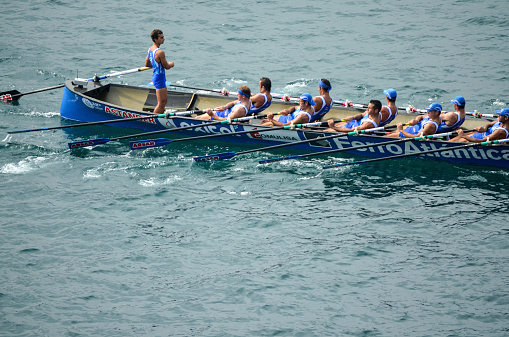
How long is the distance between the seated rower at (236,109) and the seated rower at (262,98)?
271 millimetres

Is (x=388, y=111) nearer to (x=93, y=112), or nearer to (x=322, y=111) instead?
(x=322, y=111)

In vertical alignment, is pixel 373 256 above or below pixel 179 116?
below

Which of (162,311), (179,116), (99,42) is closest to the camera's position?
(162,311)

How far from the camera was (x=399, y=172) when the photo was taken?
19.9m

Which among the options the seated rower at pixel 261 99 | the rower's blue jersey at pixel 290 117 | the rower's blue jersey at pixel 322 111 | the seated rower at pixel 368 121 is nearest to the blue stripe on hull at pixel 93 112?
the seated rower at pixel 261 99

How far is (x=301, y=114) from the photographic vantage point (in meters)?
21.0

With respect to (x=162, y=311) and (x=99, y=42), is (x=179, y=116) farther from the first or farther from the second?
(x=99, y=42)

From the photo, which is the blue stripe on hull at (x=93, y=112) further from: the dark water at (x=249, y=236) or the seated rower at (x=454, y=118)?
the seated rower at (x=454, y=118)

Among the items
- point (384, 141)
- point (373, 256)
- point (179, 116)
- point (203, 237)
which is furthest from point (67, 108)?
point (373, 256)

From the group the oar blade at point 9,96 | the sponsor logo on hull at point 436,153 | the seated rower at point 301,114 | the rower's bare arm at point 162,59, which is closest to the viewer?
the sponsor logo on hull at point 436,153

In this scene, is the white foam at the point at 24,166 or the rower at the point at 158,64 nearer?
the white foam at the point at 24,166

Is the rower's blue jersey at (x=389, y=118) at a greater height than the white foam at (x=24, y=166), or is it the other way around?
the rower's blue jersey at (x=389, y=118)

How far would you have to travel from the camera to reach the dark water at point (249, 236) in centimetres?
1402

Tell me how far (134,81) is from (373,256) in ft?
56.1
